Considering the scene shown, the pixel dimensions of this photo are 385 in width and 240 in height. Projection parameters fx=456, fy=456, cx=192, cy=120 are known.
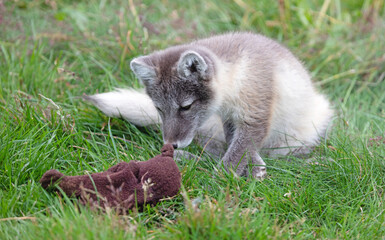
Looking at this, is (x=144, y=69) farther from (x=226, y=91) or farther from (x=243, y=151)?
(x=243, y=151)

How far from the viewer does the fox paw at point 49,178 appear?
2697 millimetres

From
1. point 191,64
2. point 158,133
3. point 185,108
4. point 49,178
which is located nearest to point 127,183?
point 49,178

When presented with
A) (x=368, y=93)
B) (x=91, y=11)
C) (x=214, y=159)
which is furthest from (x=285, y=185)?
(x=91, y=11)

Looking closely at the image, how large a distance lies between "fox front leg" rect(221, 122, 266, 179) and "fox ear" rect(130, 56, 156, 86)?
2.61 feet

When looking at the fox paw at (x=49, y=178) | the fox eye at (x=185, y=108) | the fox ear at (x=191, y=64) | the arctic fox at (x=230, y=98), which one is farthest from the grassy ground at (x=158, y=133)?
the fox ear at (x=191, y=64)

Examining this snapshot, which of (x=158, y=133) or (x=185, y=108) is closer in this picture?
(x=185, y=108)

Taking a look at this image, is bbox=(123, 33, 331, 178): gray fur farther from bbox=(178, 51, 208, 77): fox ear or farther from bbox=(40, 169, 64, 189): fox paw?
bbox=(40, 169, 64, 189): fox paw

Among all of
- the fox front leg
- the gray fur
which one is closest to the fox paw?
the gray fur

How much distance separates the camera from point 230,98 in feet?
11.6

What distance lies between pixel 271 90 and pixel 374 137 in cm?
93

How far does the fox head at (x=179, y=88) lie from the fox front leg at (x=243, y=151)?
12.6 inches

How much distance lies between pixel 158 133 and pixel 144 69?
660 mm

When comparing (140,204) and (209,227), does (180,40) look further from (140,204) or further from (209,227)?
(209,227)

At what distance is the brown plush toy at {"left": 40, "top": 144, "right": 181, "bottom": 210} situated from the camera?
269 cm
